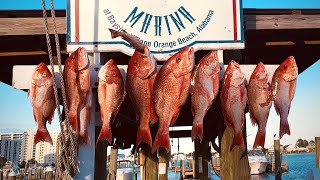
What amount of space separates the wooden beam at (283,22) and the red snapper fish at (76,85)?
1.95 meters

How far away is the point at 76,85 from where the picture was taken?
10.3 feet

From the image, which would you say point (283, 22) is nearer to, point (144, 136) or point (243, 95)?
point (243, 95)

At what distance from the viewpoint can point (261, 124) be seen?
326cm

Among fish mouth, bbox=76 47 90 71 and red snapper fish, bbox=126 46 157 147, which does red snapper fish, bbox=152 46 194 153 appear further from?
fish mouth, bbox=76 47 90 71

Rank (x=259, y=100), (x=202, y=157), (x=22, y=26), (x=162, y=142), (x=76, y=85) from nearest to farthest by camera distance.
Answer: (x=162, y=142) < (x=76, y=85) < (x=259, y=100) < (x=22, y=26) < (x=202, y=157)

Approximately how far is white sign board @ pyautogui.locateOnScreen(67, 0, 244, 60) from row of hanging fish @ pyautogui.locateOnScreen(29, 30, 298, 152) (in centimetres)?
51

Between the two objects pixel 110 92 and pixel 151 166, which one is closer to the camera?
pixel 110 92

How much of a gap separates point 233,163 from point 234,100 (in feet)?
2.55

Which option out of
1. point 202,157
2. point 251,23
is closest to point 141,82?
point 251,23

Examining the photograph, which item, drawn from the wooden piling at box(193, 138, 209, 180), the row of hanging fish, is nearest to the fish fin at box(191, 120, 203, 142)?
the row of hanging fish

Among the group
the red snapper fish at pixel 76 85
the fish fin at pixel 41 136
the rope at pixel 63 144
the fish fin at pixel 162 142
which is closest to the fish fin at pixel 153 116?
the fish fin at pixel 162 142

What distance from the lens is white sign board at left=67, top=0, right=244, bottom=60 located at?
367 cm

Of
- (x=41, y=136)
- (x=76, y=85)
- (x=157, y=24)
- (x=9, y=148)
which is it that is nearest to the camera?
(x=41, y=136)

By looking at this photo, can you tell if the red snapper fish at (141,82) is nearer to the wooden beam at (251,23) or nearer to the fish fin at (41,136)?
the fish fin at (41,136)
